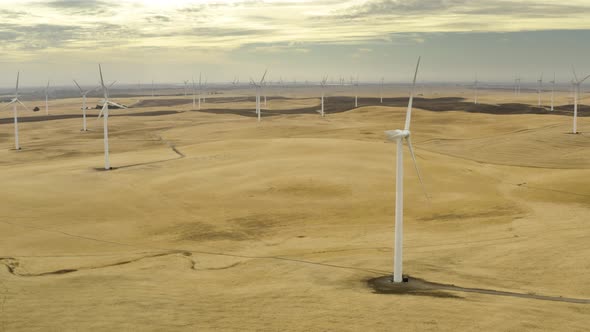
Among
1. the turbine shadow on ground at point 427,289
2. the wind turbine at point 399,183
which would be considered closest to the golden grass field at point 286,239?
the turbine shadow on ground at point 427,289

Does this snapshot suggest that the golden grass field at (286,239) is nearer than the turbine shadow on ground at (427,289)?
Yes

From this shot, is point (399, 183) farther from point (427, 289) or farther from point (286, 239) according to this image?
point (286, 239)

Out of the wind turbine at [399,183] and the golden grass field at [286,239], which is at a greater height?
the wind turbine at [399,183]

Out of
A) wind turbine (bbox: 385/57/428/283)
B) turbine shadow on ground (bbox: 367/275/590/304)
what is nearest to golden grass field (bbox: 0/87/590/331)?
turbine shadow on ground (bbox: 367/275/590/304)

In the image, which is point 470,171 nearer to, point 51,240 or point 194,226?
point 194,226

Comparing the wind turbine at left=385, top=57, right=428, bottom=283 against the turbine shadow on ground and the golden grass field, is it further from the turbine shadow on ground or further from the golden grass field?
the golden grass field

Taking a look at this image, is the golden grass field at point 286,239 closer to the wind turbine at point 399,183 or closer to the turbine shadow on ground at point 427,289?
the turbine shadow on ground at point 427,289

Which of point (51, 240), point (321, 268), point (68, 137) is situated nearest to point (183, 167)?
point (51, 240)
